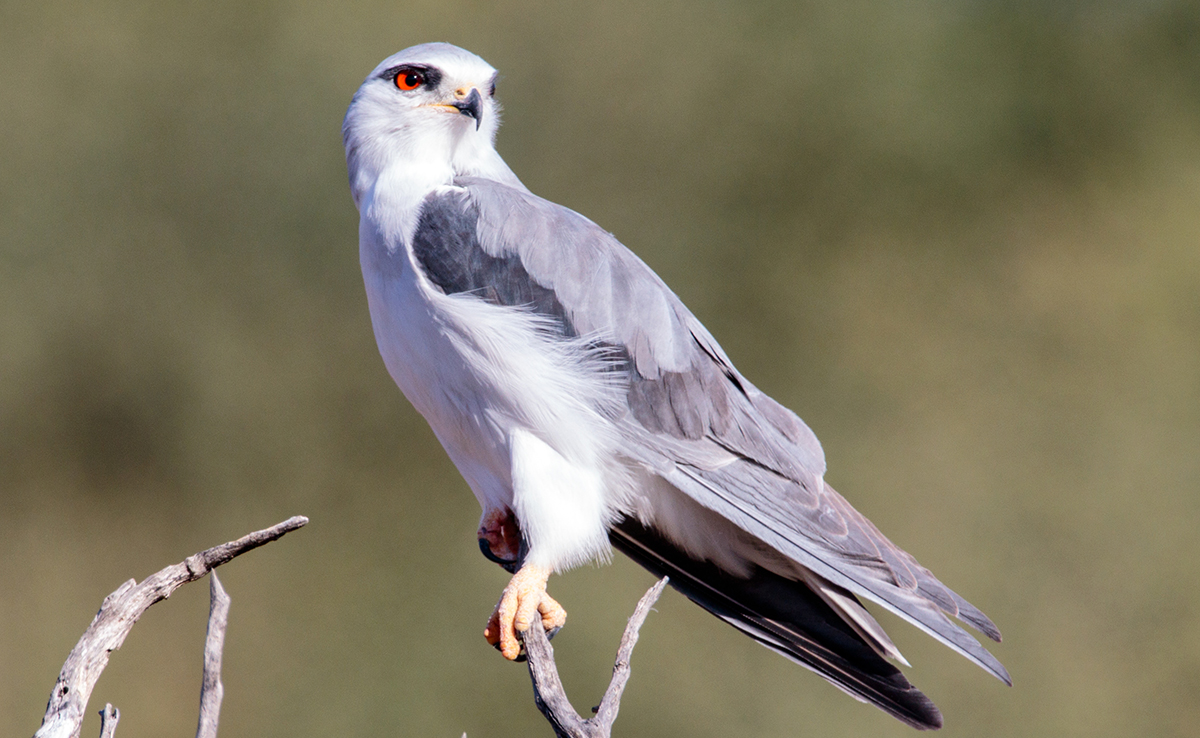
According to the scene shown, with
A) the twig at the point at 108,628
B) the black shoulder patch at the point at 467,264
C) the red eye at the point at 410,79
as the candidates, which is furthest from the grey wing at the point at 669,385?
the twig at the point at 108,628

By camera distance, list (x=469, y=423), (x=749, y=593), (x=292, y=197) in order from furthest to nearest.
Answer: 1. (x=292, y=197)
2. (x=749, y=593)
3. (x=469, y=423)

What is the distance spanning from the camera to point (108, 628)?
1.69 meters

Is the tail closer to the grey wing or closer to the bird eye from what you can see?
the grey wing

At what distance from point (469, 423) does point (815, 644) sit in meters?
1.00

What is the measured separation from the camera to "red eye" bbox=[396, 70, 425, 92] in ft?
8.99

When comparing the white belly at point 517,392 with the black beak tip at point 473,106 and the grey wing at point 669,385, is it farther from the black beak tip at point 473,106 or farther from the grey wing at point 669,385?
the black beak tip at point 473,106

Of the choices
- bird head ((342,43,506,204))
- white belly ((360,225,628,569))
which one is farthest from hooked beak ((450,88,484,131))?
white belly ((360,225,628,569))

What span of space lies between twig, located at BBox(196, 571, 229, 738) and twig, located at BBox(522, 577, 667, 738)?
1.81 feet

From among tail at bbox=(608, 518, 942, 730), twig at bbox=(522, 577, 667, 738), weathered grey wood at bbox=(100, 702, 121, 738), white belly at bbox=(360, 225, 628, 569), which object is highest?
white belly at bbox=(360, 225, 628, 569)

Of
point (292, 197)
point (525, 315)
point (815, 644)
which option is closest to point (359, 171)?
point (525, 315)

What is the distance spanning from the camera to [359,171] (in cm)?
268

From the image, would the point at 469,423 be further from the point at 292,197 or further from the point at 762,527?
the point at 292,197

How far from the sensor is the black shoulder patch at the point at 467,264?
2328mm

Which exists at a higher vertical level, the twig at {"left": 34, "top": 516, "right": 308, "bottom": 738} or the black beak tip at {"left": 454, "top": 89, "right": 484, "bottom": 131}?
the black beak tip at {"left": 454, "top": 89, "right": 484, "bottom": 131}
